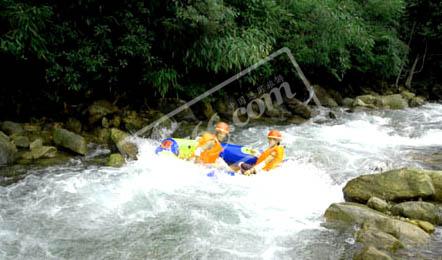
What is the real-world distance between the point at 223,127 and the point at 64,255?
3399mm

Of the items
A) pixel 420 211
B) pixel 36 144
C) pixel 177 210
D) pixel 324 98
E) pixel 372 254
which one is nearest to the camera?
pixel 372 254

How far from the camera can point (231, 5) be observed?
902 cm

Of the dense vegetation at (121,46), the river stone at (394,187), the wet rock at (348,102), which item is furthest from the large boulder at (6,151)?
the wet rock at (348,102)

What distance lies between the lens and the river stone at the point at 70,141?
723 centimetres

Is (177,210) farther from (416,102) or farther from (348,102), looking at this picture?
(416,102)

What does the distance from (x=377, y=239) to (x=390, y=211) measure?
2.70 ft

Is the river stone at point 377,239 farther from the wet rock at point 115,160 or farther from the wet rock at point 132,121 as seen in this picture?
the wet rock at point 132,121

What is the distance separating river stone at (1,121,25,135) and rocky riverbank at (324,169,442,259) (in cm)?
541

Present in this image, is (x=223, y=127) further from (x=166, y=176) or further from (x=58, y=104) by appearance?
(x=58, y=104)

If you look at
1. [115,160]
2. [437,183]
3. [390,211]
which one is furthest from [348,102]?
[390,211]

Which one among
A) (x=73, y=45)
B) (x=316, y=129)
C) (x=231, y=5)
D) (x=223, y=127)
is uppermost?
(x=231, y=5)

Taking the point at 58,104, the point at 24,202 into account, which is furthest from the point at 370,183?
the point at 58,104

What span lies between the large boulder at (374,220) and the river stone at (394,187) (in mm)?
251

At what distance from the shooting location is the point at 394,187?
542cm
